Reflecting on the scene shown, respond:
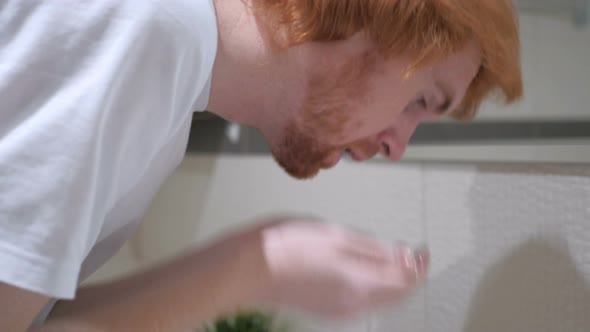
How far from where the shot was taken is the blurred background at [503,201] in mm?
603

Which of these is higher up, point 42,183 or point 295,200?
point 42,183

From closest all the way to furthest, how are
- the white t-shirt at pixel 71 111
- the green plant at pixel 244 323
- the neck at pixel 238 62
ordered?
the white t-shirt at pixel 71 111 → the neck at pixel 238 62 → the green plant at pixel 244 323

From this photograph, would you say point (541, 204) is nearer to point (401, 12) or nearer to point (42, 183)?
point (401, 12)

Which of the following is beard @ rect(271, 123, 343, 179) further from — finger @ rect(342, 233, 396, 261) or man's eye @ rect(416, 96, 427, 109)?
finger @ rect(342, 233, 396, 261)

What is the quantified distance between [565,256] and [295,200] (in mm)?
550

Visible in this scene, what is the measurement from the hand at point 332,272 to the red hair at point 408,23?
0.23 meters

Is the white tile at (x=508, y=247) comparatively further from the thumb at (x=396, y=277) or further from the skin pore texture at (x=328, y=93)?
the thumb at (x=396, y=277)

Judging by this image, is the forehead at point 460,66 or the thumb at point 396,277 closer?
the thumb at point 396,277

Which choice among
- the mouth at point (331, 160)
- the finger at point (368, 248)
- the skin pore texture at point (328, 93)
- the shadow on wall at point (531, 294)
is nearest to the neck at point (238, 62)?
the skin pore texture at point (328, 93)

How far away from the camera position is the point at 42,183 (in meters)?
0.37

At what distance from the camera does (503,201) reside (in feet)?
2.18

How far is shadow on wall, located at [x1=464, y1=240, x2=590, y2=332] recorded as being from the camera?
23.2 inches

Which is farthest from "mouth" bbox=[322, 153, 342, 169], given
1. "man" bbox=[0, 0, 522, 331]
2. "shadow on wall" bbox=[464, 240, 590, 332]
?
"shadow on wall" bbox=[464, 240, 590, 332]

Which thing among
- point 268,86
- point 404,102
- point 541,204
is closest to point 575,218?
point 541,204
